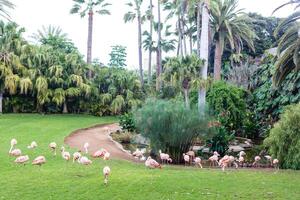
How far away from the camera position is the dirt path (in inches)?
605

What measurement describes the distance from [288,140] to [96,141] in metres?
8.39

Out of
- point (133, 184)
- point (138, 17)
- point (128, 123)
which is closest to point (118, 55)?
point (138, 17)

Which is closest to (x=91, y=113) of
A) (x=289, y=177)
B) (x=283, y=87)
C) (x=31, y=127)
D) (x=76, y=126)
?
(x=76, y=126)

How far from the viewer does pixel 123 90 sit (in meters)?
31.4

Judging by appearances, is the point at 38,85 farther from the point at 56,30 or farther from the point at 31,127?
the point at 56,30

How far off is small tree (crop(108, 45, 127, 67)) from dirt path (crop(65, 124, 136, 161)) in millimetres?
23884

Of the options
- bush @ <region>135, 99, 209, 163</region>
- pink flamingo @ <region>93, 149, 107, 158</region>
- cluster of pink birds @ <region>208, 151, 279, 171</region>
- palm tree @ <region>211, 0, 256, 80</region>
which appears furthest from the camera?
palm tree @ <region>211, 0, 256, 80</region>

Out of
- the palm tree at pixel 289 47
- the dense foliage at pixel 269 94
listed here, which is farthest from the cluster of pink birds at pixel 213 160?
the dense foliage at pixel 269 94

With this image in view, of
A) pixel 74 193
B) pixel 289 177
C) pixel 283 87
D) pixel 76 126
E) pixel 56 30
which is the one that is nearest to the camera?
pixel 74 193

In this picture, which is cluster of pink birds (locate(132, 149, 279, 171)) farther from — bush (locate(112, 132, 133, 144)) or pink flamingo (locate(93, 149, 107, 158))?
bush (locate(112, 132, 133, 144))

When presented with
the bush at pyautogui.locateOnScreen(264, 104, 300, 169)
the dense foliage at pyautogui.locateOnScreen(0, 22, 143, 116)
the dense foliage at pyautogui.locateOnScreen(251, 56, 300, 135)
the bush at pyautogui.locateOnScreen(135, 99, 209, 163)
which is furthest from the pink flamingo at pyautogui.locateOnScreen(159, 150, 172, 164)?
the dense foliage at pyautogui.locateOnScreen(0, 22, 143, 116)

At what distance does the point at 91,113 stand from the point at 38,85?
4.59 meters

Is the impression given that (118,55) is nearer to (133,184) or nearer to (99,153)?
(99,153)

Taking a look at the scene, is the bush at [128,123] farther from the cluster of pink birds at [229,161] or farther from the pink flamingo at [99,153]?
the pink flamingo at [99,153]
